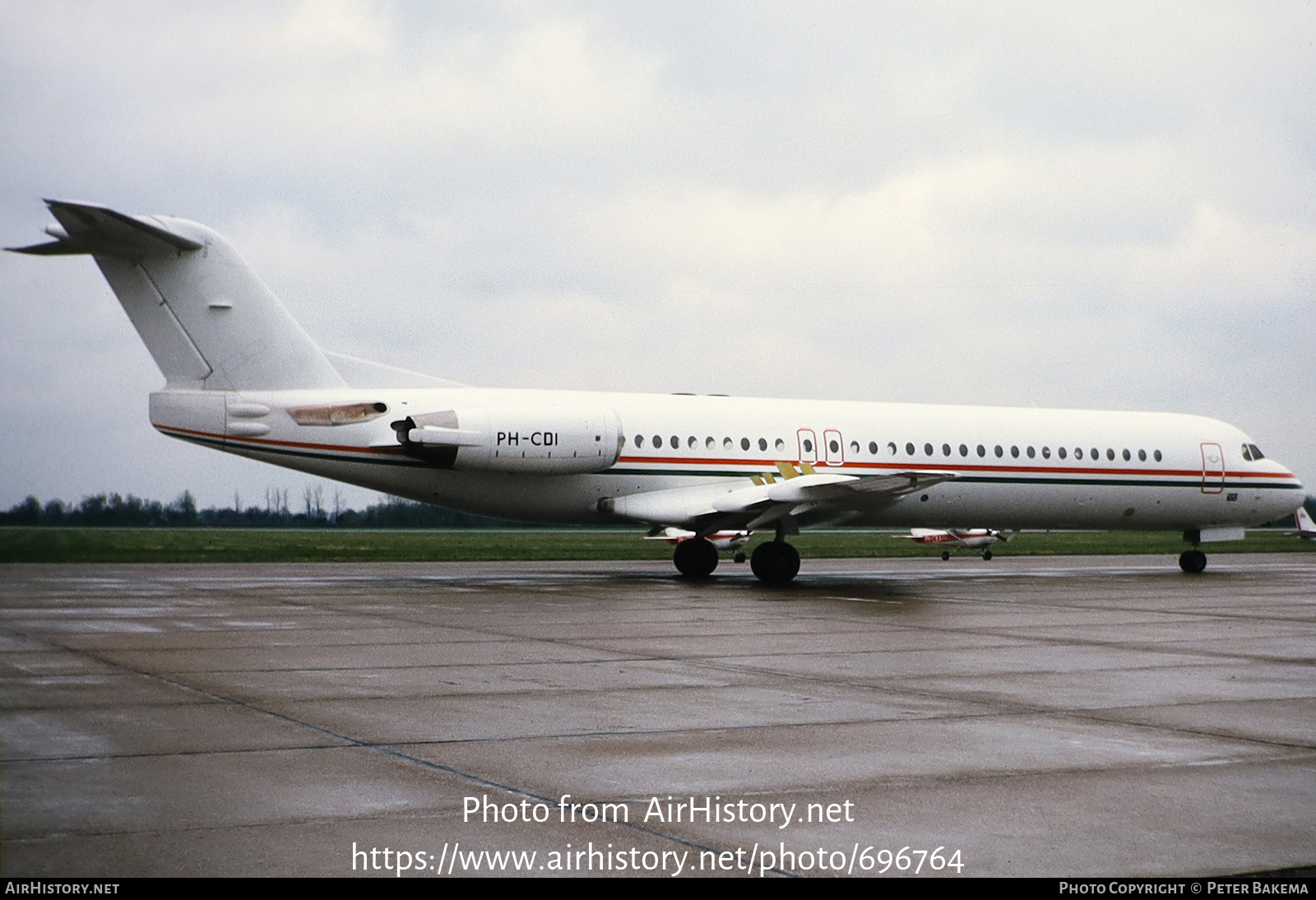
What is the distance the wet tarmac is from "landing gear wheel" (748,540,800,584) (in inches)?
260

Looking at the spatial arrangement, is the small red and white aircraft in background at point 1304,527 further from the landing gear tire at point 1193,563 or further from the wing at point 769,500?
the wing at point 769,500

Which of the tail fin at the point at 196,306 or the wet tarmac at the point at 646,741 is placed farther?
the tail fin at the point at 196,306

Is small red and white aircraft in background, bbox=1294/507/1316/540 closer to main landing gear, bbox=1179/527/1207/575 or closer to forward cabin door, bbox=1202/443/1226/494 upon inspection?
main landing gear, bbox=1179/527/1207/575

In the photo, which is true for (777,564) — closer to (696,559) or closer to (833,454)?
(696,559)

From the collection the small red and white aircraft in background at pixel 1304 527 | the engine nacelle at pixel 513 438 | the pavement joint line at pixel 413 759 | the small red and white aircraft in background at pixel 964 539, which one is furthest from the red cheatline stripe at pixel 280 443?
the small red and white aircraft in background at pixel 1304 527

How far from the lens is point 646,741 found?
A: 7.69m

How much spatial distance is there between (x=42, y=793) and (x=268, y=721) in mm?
2133

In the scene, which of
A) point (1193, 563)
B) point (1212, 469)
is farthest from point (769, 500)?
point (1212, 469)


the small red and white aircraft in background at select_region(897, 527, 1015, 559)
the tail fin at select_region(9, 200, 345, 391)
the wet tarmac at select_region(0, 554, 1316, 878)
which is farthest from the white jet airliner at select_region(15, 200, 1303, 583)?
the small red and white aircraft in background at select_region(897, 527, 1015, 559)

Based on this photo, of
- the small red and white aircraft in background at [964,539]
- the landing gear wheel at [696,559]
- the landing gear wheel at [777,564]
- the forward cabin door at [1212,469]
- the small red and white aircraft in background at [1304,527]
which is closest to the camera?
the landing gear wheel at [777,564]

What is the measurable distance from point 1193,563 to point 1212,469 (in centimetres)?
208

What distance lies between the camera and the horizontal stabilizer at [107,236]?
17.8m

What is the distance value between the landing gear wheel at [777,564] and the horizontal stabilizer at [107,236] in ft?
35.3
